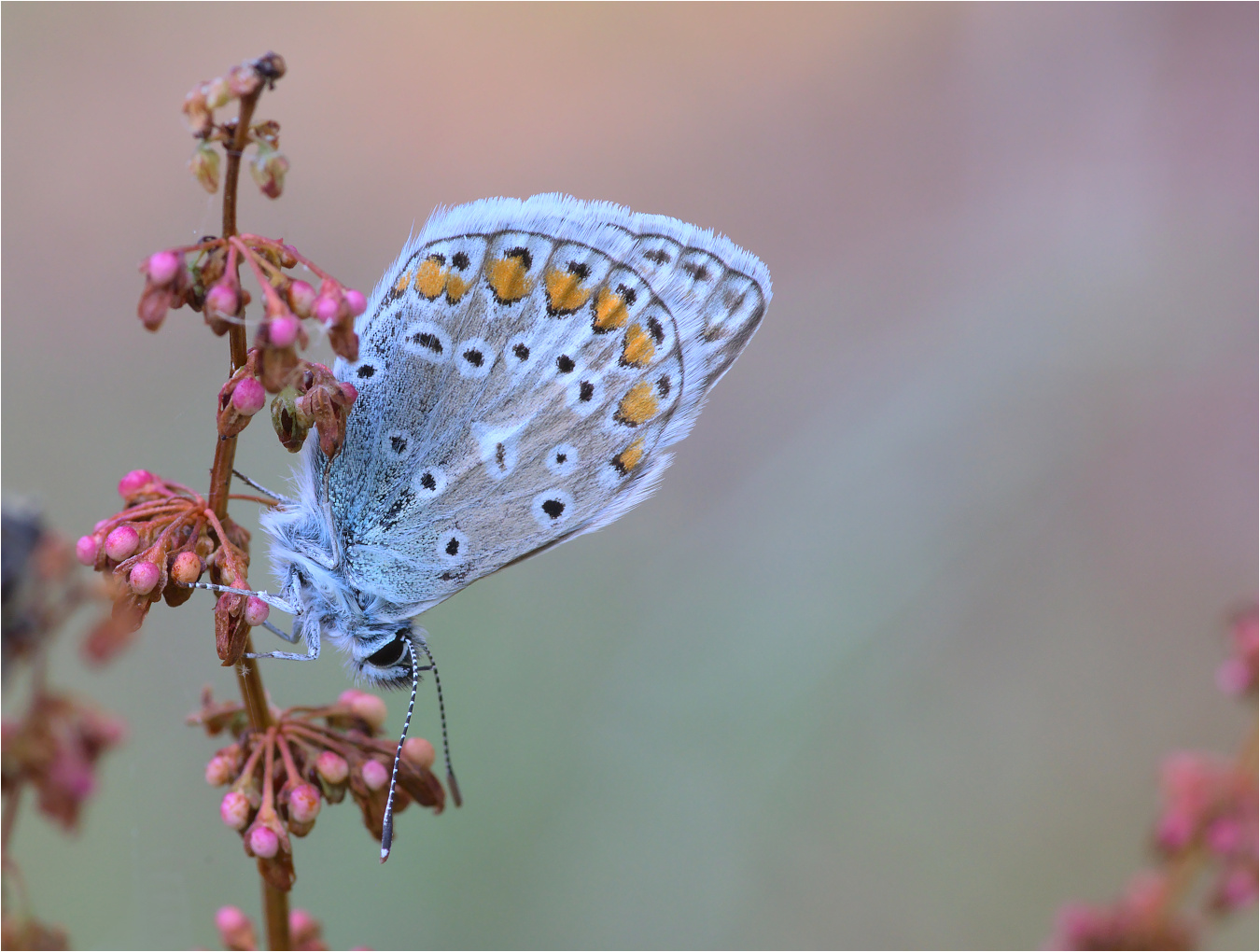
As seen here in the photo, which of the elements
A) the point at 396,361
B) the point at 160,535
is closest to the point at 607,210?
the point at 396,361

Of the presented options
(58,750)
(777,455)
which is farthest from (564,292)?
(777,455)

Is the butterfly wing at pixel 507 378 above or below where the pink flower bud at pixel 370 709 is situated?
above

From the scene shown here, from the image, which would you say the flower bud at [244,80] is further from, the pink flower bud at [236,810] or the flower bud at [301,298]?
the pink flower bud at [236,810]

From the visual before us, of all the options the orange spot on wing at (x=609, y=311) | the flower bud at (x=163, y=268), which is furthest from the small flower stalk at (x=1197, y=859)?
the flower bud at (x=163, y=268)

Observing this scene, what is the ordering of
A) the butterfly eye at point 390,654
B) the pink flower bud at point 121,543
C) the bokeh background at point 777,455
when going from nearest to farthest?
the pink flower bud at point 121,543 → the butterfly eye at point 390,654 → the bokeh background at point 777,455

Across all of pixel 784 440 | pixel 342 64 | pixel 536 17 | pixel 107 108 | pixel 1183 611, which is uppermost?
pixel 536 17

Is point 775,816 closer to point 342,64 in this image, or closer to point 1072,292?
point 1072,292

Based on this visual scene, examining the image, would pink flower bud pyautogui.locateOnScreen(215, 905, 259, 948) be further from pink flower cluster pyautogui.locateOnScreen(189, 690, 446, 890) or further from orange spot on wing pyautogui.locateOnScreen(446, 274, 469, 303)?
orange spot on wing pyautogui.locateOnScreen(446, 274, 469, 303)
